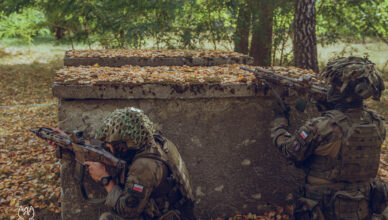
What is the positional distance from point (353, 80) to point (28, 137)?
805 centimetres

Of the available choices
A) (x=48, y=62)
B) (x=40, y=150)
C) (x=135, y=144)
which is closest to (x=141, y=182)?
(x=135, y=144)

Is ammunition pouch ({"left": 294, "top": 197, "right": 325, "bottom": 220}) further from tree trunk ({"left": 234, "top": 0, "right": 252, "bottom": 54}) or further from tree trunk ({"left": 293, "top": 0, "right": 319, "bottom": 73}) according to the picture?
tree trunk ({"left": 234, "top": 0, "right": 252, "bottom": 54})

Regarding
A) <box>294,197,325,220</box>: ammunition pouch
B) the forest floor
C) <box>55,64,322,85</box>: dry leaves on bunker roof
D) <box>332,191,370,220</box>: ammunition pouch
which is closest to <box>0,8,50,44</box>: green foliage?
the forest floor

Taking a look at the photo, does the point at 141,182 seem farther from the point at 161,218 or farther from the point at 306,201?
the point at 306,201

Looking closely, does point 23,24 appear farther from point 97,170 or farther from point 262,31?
point 97,170

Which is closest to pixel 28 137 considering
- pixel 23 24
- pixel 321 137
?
pixel 321 137

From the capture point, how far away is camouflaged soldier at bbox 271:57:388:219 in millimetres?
3078

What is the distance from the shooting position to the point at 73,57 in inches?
239

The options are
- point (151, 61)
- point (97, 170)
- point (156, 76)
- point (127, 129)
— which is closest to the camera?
point (127, 129)

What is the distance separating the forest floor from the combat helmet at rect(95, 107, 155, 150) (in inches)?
90.8

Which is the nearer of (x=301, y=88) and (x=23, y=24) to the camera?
(x=301, y=88)

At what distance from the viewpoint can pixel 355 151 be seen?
311 cm

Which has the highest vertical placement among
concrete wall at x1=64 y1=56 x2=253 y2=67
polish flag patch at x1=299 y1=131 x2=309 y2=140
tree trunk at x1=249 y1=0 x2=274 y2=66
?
tree trunk at x1=249 y1=0 x2=274 y2=66

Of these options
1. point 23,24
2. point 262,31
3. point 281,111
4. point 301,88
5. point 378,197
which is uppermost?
point 23,24
